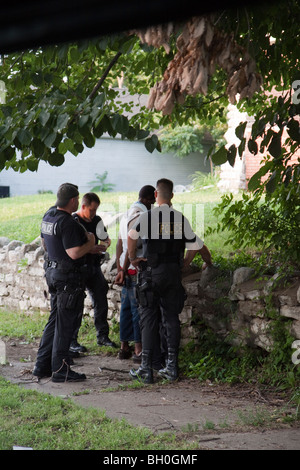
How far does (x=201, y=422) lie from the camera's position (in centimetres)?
520

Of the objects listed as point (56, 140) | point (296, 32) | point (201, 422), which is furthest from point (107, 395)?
point (296, 32)

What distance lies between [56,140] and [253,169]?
12139 mm

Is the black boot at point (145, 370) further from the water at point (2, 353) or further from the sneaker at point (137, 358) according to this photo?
the water at point (2, 353)

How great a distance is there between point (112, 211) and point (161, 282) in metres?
9.09

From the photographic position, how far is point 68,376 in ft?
22.0

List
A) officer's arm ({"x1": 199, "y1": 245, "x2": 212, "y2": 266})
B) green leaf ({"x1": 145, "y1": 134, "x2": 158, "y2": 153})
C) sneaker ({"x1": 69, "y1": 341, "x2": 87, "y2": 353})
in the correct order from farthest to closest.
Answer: sneaker ({"x1": 69, "y1": 341, "x2": 87, "y2": 353}) < officer's arm ({"x1": 199, "y1": 245, "x2": 212, "y2": 266}) < green leaf ({"x1": 145, "y1": 134, "x2": 158, "y2": 153})

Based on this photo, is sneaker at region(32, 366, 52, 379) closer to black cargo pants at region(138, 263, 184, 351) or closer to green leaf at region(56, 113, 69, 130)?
black cargo pants at region(138, 263, 184, 351)

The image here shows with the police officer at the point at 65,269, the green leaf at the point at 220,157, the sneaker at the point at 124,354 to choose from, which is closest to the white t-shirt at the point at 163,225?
the police officer at the point at 65,269

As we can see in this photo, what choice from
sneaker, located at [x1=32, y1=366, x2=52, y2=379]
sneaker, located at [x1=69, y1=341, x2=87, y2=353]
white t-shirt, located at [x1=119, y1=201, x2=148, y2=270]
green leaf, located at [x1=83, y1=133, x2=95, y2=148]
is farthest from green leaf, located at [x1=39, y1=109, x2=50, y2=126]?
sneaker, located at [x1=69, y1=341, x2=87, y2=353]

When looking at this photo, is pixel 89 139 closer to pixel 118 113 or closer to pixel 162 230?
pixel 118 113

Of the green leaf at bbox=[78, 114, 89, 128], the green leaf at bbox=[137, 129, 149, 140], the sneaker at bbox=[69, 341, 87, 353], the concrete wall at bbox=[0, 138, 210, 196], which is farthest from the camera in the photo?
the concrete wall at bbox=[0, 138, 210, 196]

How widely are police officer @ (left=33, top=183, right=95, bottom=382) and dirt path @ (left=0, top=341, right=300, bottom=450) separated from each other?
0.29 metres

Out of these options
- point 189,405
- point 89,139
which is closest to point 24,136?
point 89,139

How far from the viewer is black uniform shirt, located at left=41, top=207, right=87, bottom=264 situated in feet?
21.7
